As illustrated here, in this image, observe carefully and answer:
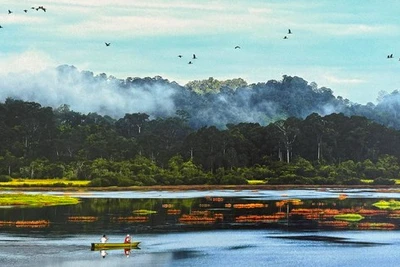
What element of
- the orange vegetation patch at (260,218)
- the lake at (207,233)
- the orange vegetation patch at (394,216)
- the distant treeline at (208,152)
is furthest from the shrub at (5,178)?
the orange vegetation patch at (394,216)

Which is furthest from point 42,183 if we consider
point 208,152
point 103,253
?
point 103,253

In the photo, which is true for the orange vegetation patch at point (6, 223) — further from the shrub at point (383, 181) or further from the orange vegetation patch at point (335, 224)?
the shrub at point (383, 181)

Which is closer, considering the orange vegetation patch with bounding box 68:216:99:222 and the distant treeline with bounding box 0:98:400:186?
the orange vegetation patch with bounding box 68:216:99:222

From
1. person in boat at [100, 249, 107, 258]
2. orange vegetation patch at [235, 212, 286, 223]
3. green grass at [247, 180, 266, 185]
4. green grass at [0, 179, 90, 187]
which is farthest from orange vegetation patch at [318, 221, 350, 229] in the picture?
green grass at [247, 180, 266, 185]

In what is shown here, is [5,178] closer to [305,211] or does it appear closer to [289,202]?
[289,202]

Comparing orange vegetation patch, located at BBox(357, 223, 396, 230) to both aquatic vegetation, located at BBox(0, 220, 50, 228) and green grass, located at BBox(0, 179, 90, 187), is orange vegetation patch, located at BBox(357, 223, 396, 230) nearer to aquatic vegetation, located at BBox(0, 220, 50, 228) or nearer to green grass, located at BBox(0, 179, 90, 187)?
aquatic vegetation, located at BBox(0, 220, 50, 228)

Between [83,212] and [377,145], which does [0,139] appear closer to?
[377,145]
